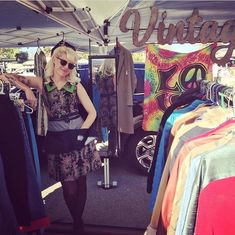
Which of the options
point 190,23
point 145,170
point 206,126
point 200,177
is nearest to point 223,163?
point 200,177

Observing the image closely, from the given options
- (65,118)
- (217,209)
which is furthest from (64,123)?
(217,209)

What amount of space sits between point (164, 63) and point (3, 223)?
2.90 meters

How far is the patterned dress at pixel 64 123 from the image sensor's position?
312cm

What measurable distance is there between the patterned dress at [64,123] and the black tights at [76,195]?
137 mm

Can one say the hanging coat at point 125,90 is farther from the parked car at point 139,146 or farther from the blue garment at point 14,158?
the blue garment at point 14,158

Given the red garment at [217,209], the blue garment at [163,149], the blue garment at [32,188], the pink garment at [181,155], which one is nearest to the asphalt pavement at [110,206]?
the blue garment at [32,188]

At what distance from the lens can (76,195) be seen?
11.0 feet

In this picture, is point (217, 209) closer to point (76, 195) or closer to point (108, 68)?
point (76, 195)

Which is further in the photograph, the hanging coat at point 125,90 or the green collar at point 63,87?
the hanging coat at point 125,90

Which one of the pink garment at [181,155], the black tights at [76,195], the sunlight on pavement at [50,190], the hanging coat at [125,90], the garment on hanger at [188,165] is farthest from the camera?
the sunlight on pavement at [50,190]

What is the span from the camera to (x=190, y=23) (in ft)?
9.05

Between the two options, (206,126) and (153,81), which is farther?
(153,81)

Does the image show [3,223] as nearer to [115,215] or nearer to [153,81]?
[115,215]

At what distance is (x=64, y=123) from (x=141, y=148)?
2.62m
